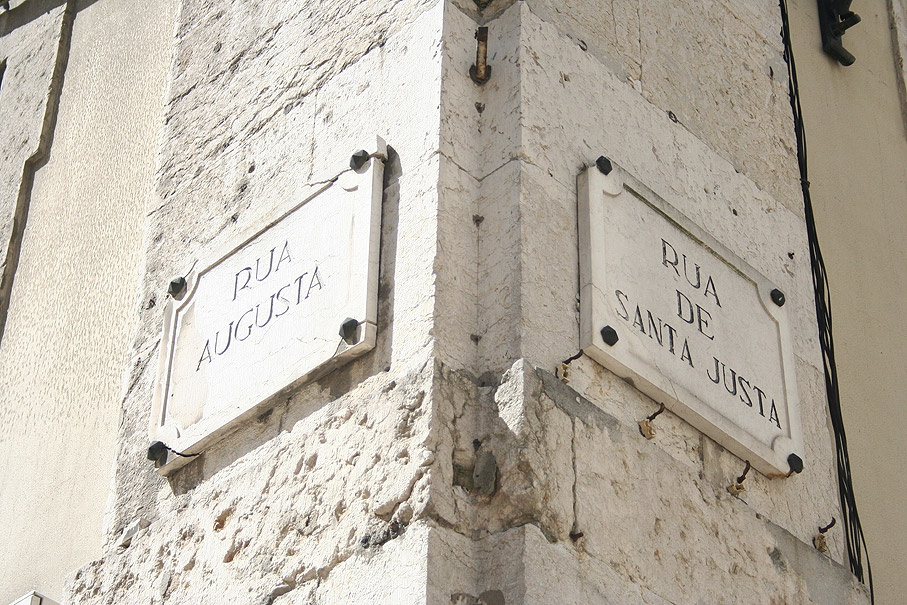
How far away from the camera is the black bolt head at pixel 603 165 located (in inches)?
137

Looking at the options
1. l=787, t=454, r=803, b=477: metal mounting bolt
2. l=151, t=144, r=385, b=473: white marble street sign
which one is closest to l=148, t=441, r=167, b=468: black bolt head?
l=151, t=144, r=385, b=473: white marble street sign

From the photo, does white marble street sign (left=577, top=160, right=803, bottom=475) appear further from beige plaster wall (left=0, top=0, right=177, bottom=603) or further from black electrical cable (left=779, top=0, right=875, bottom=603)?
beige plaster wall (left=0, top=0, right=177, bottom=603)

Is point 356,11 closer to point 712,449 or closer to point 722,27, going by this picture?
point 722,27

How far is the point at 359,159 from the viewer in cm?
346

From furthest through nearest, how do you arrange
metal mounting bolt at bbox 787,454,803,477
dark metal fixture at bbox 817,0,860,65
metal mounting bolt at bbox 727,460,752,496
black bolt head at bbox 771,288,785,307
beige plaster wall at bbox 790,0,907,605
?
dark metal fixture at bbox 817,0,860,65, beige plaster wall at bbox 790,0,907,605, black bolt head at bbox 771,288,785,307, metal mounting bolt at bbox 787,454,803,477, metal mounting bolt at bbox 727,460,752,496

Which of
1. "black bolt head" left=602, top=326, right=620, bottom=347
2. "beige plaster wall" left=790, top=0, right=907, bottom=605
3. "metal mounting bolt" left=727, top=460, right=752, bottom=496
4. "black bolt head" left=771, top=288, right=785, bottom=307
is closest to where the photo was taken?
"black bolt head" left=602, top=326, right=620, bottom=347

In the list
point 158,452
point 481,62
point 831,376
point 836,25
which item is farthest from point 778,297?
point 836,25

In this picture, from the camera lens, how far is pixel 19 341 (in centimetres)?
495

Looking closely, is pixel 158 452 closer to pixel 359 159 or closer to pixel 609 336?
pixel 359 159

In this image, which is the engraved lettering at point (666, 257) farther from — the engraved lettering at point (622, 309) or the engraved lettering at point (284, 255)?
the engraved lettering at point (284, 255)

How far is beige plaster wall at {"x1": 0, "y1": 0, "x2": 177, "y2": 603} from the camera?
13.9ft

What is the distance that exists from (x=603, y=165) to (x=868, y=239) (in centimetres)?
172

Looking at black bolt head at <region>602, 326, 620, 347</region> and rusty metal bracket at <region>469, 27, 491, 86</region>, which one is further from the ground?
rusty metal bracket at <region>469, 27, 491, 86</region>

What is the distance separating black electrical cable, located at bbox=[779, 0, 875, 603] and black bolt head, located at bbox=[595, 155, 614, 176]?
2.98 feet
